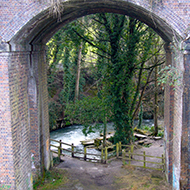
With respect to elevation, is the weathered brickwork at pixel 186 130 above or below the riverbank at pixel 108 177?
above

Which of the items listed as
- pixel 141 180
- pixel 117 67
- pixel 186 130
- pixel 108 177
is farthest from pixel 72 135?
pixel 186 130

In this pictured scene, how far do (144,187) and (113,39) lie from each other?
7735 mm

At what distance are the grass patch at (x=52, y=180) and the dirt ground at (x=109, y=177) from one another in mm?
199

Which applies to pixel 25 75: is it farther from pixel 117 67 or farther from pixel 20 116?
pixel 117 67

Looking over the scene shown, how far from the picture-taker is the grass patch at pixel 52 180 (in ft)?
28.5

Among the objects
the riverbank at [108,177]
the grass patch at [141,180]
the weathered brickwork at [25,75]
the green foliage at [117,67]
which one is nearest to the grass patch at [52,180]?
the riverbank at [108,177]

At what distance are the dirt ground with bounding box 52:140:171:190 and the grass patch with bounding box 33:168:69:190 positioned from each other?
0.20m

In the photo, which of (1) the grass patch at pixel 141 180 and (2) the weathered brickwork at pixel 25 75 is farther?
(1) the grass patch at pixel 141 180

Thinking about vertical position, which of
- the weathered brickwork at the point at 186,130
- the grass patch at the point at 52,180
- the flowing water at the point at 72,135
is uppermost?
the weathered brickwork at the point at 186,130

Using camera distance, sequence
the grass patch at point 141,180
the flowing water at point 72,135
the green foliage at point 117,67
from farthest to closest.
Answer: the flowing water at point 72,135 < the green foliage at point 117,67 < the grass patch at point 141,180

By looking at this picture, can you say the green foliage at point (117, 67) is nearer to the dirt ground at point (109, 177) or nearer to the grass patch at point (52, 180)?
Result: the dirt ground at point (109, 177)

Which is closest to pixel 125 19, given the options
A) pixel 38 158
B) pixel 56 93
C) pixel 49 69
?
pixel 38 158

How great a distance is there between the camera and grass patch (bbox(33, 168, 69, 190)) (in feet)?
28.5

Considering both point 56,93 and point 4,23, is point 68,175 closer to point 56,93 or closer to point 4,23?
point 4,23
